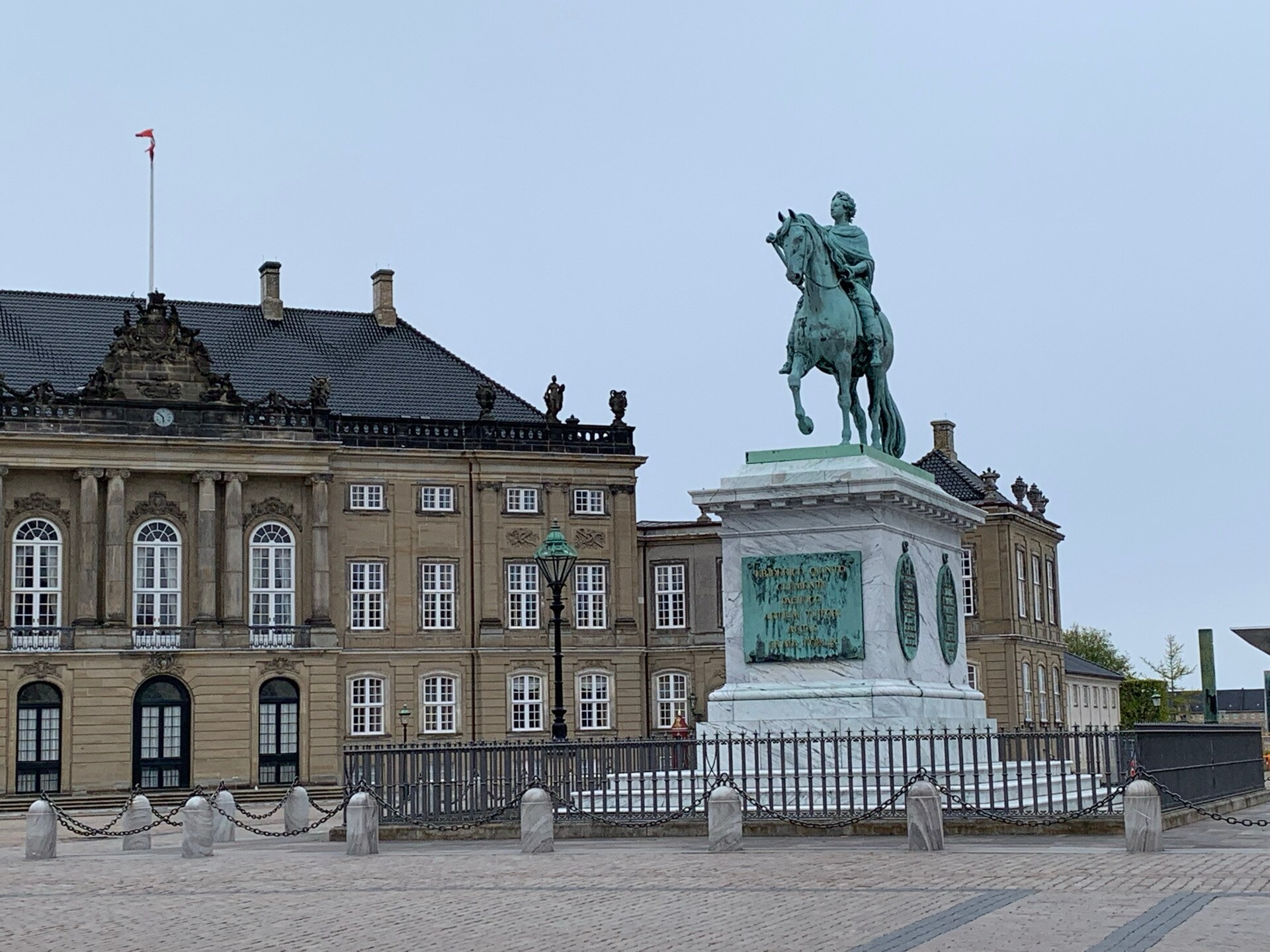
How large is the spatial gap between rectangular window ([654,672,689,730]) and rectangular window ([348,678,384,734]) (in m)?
9.70

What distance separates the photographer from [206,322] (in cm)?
6041

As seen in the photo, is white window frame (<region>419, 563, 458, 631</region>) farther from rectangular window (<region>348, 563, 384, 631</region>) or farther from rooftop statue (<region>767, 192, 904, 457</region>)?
rooftop statue (<region>767, 192, 904, 457</region>)

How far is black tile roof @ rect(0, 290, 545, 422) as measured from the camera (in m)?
57.0

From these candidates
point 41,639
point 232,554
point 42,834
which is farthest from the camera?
point 232,554

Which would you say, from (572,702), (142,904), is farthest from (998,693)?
(142,904)

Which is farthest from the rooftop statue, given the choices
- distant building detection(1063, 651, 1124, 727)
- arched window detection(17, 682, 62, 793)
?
distant building detection(1063, 651, 1124, 727)

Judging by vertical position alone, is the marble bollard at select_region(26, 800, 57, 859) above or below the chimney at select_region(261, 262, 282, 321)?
below

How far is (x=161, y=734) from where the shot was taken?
176 feet

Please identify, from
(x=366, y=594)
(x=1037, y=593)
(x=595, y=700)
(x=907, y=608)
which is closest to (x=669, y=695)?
(x=595, y=700)

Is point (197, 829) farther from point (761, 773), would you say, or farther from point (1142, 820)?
point (1142, 820)

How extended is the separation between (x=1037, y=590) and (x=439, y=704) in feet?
77.0

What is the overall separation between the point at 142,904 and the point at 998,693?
50881 mm

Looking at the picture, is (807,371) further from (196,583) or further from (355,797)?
(196,583)

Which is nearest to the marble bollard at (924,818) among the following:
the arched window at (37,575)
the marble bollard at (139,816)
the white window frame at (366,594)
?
the marble bollard at (139,816)
